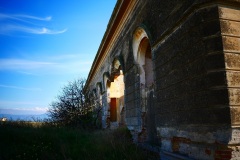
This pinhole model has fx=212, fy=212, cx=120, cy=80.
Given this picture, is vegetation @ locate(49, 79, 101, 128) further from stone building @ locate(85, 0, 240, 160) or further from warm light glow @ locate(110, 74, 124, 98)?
stone building @ locate(85, 0, 240, 160)

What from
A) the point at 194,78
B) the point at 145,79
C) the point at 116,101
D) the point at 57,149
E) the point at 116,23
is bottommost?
the point at 57,149

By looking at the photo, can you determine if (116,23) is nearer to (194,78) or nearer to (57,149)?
(57,149)

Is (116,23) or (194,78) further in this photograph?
(116,23)

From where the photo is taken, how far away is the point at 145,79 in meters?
6.70

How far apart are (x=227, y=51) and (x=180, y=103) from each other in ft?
4.25

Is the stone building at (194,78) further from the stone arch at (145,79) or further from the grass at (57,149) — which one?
the grass at (57,149)

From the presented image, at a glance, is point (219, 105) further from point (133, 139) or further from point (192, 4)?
point (133, 139)

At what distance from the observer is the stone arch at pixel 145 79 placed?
6227mm

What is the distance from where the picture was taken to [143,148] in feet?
20.5

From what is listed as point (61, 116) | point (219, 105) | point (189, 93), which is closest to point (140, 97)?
point (189, 93)

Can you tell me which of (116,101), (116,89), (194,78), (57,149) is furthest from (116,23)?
(194,78)

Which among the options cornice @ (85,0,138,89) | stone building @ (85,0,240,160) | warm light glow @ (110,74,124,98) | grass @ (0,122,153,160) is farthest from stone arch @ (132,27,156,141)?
warm light glow @ (110,74,124,98)

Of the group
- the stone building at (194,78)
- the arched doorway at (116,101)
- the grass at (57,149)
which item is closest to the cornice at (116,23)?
the stone building at (194,78)

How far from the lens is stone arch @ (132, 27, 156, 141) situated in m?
6.23
